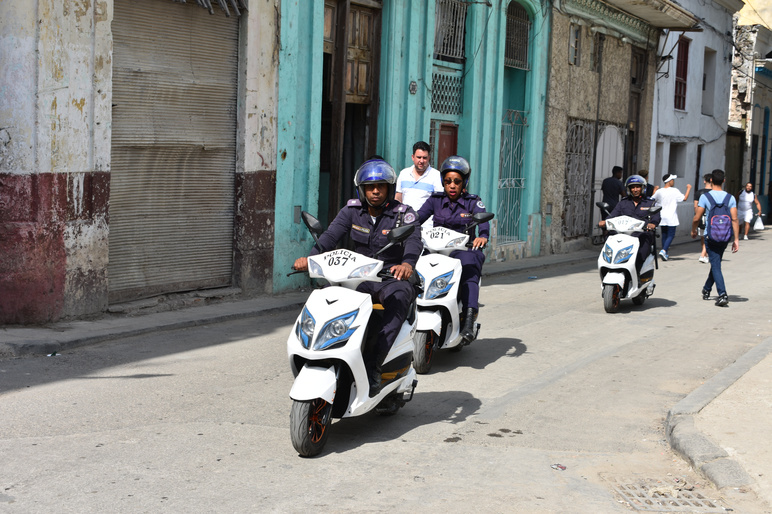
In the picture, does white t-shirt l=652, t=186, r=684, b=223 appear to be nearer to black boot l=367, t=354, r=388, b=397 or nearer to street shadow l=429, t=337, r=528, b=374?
street shadow l=429, t=337, r=528, b=374

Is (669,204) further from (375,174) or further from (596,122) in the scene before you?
(375,174)

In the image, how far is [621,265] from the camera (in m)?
11.8

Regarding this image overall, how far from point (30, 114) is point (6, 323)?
201cm

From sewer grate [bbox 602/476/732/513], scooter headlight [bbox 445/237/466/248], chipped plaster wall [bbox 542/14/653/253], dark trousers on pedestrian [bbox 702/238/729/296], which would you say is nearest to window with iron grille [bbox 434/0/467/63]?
chipped plaster wall [bbox 542/14/653/253]

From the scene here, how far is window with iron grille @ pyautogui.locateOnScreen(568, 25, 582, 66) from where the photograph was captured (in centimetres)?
2031

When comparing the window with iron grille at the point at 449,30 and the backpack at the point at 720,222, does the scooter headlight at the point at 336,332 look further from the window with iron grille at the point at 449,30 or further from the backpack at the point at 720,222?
the window with iron grille at the point at 449,30

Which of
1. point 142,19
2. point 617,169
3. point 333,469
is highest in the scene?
point 142,19

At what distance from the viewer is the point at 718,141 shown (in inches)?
1252

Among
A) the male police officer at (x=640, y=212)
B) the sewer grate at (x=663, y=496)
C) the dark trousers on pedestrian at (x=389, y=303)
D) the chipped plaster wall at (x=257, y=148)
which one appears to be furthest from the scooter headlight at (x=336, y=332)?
the male police officer at (x=640, y=212)

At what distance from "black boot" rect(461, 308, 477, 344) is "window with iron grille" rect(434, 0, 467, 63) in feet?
28.1

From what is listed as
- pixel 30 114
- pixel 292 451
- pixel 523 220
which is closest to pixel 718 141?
pixel 523 220

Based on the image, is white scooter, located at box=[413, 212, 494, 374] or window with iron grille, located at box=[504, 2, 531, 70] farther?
window with iron grille, located at box=[504, 2, 531, 70]

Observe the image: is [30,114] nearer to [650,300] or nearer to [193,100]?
[193,100]

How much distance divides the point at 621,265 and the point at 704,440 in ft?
20.3
